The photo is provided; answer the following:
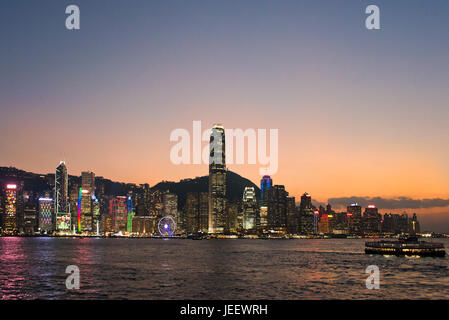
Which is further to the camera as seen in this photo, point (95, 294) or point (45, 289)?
point (45, 289)

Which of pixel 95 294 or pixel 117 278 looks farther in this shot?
pixel 117 278
